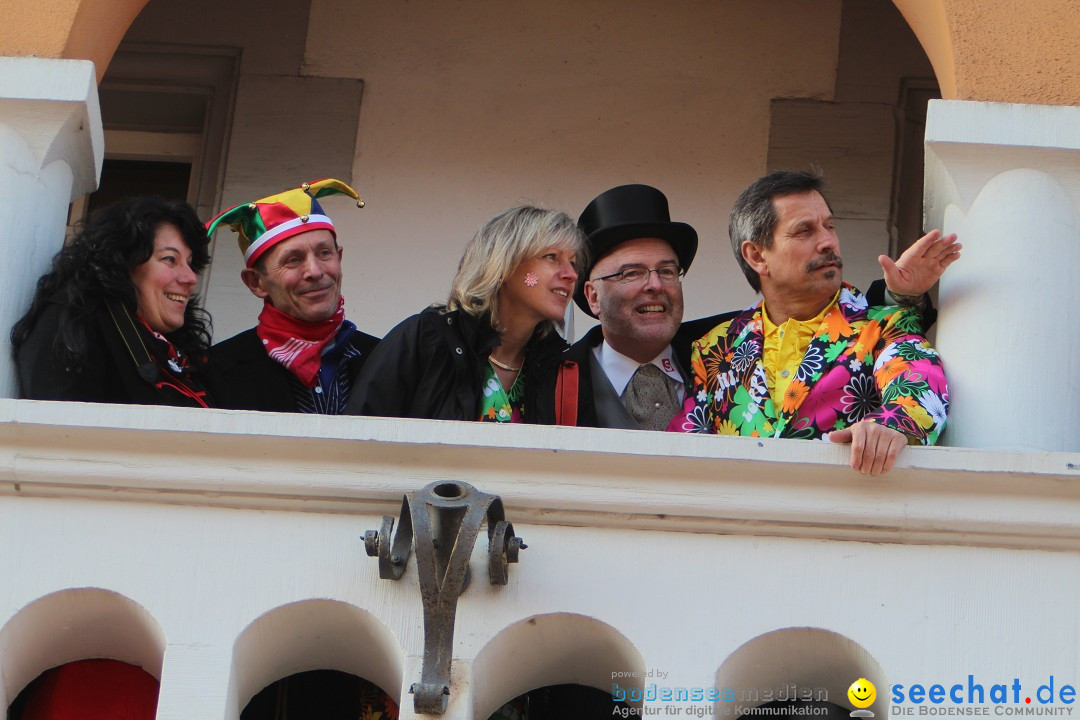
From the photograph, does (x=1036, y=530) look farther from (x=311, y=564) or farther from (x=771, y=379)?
(x=311, y=564)

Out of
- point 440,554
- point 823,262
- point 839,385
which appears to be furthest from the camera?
point 823,262

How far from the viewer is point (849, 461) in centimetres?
447

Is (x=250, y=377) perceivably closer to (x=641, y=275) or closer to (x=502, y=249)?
(x=502, y=249)

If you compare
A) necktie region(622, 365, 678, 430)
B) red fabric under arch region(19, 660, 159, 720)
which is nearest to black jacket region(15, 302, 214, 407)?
red fabric under arch region(19, 660, 159, 720)

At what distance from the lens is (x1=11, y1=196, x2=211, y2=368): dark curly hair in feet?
15.9

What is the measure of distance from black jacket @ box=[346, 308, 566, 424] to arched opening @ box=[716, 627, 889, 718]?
79 cm

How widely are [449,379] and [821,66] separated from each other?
2090mm

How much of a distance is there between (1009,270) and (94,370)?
6.33 ft

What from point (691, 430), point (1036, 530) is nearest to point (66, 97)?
point (691, 430)

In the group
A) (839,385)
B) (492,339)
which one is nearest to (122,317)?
(492,339)

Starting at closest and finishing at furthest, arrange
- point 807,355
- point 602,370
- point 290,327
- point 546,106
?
point 807,355 < point 290,327 < point 602,370 < point 546,106

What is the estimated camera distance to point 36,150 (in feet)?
16.7

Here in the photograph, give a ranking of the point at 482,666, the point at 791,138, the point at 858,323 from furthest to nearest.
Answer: the point at 791,138 < the point at 858,323 < the point at 482,666

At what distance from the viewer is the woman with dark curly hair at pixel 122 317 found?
481 centimetres
